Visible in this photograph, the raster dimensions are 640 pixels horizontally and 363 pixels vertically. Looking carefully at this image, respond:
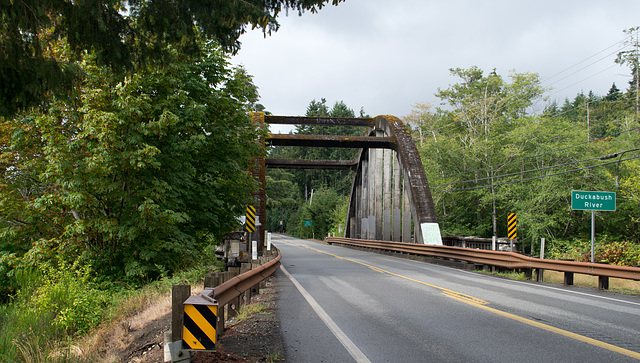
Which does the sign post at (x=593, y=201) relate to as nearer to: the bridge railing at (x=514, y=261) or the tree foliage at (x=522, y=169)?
the bridge railing at (x=514, y=261)

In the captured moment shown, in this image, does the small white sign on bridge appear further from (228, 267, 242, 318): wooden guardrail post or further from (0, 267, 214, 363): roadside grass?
(228, 267, 242, 318): wooden guardrail post

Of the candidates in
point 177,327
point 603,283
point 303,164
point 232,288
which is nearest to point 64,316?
point 232,288

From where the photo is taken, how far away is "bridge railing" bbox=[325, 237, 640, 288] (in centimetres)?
1033

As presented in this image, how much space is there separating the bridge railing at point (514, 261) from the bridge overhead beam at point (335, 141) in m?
5.67

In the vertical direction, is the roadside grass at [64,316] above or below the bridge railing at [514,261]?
below

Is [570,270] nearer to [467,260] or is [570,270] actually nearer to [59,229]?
[467,260]

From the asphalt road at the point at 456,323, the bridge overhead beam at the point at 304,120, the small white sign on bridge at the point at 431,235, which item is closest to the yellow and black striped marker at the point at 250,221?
the small white sign on bridge at the point at 431,235

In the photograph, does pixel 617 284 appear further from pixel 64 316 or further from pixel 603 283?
pixel 64 316

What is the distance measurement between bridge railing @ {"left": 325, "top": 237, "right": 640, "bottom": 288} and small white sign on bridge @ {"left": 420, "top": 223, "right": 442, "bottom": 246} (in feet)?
1.50

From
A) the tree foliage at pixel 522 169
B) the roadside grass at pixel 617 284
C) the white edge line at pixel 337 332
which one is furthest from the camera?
the tree foliage at pixel 522 169

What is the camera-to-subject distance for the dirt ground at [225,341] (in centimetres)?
462

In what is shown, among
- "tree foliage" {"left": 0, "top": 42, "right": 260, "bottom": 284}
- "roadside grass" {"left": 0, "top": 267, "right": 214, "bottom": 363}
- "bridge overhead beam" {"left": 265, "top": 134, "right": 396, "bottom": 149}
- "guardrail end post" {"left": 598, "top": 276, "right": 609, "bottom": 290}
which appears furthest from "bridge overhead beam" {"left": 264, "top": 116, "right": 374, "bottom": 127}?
"guardrail end post" {"left": 598, "top": 276, "right": 609, "bottom": 290}

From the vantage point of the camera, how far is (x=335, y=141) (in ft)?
85.7

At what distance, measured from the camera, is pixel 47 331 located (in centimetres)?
867
